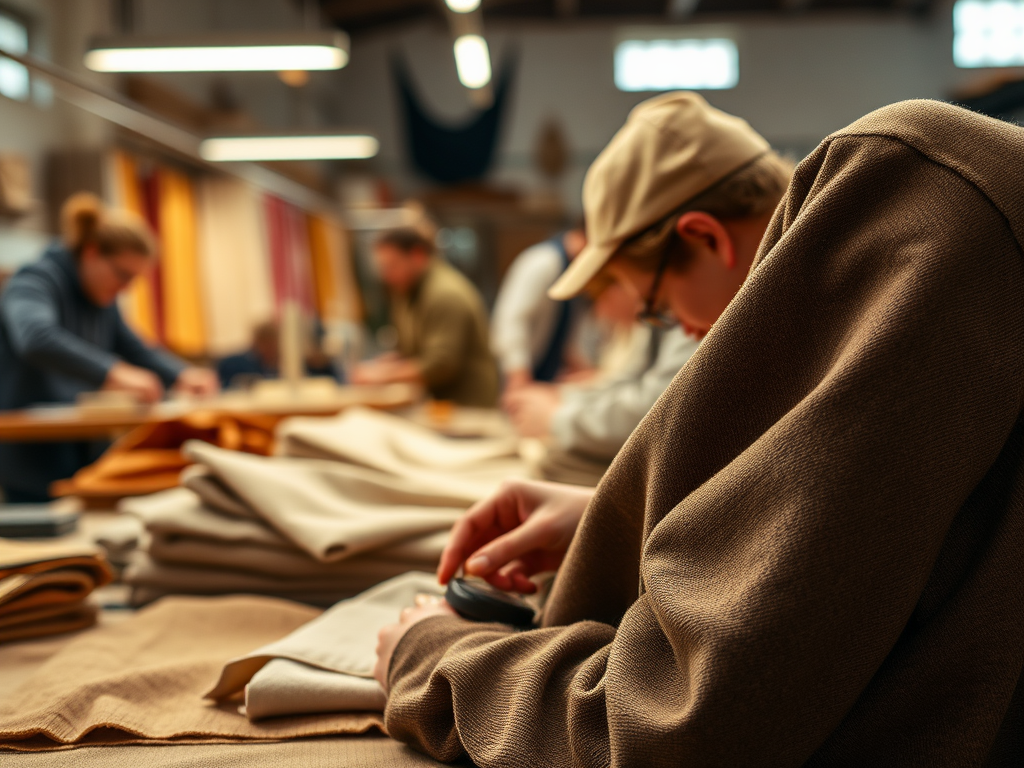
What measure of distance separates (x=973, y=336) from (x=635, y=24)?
1008 cm

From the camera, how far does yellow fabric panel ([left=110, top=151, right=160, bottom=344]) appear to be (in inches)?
225

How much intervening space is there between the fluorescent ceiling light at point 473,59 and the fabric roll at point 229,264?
3.10m

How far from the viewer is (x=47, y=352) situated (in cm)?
299

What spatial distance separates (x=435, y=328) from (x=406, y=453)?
101 inches

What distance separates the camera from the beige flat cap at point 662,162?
1.04 metres

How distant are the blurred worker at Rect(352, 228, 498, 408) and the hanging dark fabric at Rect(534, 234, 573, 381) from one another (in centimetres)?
28

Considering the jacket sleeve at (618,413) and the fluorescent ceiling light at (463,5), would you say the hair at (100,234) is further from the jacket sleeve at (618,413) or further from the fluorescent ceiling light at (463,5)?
the jacket sleeve at (618,413)

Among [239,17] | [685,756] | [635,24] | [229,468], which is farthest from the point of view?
[635,24]

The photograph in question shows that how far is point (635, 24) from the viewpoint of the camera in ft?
31.9

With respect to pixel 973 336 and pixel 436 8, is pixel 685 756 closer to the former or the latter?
pixel 973 336

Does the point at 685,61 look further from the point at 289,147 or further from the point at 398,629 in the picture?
the point at 398,629

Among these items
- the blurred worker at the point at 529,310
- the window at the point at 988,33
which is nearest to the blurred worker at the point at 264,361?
the blurred worker at the point at 529,310

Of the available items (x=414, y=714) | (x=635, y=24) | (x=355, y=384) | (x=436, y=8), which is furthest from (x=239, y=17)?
(x=414, y=714)

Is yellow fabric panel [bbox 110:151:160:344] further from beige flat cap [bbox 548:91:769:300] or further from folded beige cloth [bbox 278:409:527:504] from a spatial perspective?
beige flat cap [bbox 548:91:769:300]
